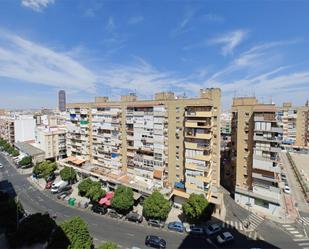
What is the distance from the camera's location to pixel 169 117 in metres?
44.4

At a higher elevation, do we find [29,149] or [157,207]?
[29,149]

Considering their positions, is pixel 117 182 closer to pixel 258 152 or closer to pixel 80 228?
pixel 80 228

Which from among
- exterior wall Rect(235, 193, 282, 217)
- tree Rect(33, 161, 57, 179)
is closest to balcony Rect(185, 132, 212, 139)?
exterior wall Rect(235, 193, 282, 217)

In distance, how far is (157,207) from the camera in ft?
119

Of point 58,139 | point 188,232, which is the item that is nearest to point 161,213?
point 188,232

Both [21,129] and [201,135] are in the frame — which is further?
[21,129]

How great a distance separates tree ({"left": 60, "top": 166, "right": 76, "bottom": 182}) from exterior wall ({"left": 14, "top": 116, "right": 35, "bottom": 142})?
54425 millimetres

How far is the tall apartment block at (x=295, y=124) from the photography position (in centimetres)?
8869

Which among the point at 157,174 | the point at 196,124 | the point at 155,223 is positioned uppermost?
the point at 196,124

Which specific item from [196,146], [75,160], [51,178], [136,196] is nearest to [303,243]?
[196,146]

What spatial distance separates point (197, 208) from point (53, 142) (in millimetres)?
59655

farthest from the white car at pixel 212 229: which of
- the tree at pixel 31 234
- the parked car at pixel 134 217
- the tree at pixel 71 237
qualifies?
the tree at pixel 31 234

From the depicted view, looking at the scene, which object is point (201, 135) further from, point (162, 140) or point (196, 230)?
point (196, 230)

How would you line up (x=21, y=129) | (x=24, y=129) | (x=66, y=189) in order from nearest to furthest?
(x=66, y=189) → (x=21, y=129) → (x=24, y=129)
